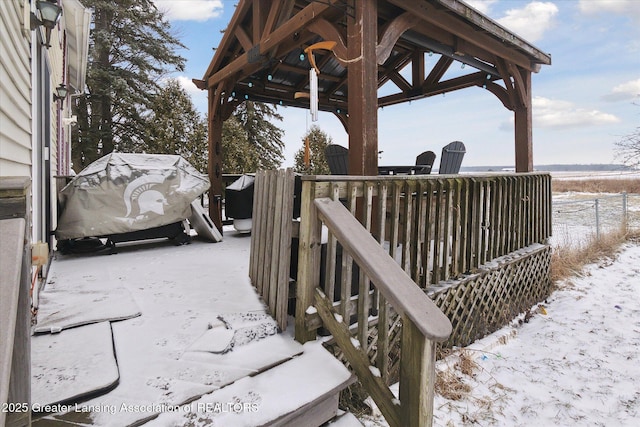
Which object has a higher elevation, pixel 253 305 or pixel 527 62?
pixel 527 62

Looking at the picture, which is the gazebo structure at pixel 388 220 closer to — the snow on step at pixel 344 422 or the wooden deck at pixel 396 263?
the wooden deck at pixel 396 263

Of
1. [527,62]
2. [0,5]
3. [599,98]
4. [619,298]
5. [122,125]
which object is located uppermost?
[599,98]

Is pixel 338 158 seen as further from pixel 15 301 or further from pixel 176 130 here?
pixel 176 130

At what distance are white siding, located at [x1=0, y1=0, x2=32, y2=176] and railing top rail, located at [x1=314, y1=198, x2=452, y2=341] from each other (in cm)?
184

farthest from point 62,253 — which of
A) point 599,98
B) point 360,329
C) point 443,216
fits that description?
point 599,98

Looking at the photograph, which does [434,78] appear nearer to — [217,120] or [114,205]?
[217,120]

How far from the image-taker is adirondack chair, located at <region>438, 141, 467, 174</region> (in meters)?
5.36

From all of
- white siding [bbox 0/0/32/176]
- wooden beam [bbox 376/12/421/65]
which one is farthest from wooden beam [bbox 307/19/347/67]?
white siding [bbox 0/0/32/176]

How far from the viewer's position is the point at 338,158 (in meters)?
5.64

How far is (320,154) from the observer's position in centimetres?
1501

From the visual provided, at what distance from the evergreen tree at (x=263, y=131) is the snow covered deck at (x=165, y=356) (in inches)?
625

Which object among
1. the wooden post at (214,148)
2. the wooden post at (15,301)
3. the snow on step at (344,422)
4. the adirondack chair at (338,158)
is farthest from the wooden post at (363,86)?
the wooden post at (214,148)

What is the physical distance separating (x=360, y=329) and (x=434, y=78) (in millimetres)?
6067

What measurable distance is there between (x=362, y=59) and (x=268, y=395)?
9.07ft
